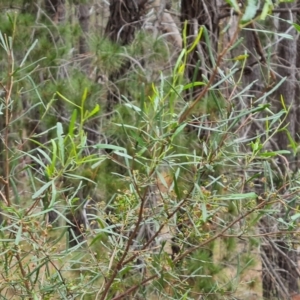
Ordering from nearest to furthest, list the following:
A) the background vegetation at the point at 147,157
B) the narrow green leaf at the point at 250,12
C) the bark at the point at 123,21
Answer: the narrow green leaf at the point at 250,12 < the background vegetation at the point at 147,157 < the bark at the point at 123,21

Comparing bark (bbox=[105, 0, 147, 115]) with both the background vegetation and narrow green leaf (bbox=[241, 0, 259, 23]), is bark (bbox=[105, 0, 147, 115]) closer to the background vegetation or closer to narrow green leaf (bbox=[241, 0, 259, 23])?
the background vegetation

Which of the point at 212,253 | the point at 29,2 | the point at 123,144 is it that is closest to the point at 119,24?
the point at 29,2

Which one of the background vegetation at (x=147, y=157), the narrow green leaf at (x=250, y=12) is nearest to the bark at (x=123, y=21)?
the background vegetation at (x=147, y=157)

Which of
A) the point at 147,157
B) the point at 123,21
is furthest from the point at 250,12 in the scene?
the point at 123,21

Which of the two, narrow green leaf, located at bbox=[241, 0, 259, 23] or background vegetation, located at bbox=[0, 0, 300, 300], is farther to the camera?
background vegetation, located at bbox=[0, 0, 300, 300]

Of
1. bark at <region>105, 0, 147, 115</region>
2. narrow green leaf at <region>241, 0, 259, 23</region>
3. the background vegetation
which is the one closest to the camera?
narrow green leaf at <region>241, 0, 259, 23</region>

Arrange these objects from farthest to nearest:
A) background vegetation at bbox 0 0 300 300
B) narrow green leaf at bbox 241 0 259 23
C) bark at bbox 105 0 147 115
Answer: bark at bbox 105 0 147 115 < background vegetation at bbox 0 0 300 300 < narrow green leaf at bbox 241 0 259 23

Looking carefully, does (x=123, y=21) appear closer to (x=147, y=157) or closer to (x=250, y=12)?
(x=147, y=157)

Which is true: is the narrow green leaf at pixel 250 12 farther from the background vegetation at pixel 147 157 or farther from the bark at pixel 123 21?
the bark at pixel 123 21

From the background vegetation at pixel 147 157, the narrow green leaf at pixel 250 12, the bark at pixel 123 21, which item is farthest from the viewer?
the bark at pixel 123 21

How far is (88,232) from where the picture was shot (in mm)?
1080

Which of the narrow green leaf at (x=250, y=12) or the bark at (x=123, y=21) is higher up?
the narrow green leaf at (x=250, y=12)

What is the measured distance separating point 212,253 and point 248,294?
544 millimetres

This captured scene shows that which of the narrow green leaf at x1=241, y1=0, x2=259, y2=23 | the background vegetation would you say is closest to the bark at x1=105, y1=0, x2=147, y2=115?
the background vegetation
